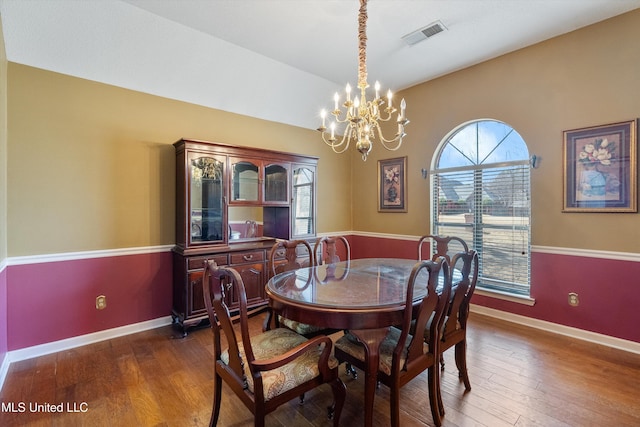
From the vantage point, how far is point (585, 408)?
1898 millimetres

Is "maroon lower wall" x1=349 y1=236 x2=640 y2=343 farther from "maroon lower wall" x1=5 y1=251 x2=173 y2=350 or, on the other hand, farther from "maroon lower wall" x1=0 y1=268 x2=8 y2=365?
"maroon lower wall" x1=0 y1=268 x2=8 y2=365

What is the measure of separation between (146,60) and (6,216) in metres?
1.84

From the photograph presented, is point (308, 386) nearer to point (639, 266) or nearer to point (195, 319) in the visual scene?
point (195, 319)

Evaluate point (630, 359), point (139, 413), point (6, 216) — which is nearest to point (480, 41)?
point (630, 359)

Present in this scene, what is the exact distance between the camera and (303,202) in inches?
159

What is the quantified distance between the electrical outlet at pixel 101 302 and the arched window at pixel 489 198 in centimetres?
398

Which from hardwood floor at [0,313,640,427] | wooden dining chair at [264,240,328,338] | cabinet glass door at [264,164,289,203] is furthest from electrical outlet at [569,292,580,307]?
cabinet glass door at [264,164,289,203]

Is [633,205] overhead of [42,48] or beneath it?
beneath

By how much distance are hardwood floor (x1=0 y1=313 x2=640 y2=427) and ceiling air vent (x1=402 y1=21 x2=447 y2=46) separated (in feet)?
10.3

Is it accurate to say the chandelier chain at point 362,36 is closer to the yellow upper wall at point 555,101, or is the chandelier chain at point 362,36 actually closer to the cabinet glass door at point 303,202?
the cabinet glass door at point 303,202

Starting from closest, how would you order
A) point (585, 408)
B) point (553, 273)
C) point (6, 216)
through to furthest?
point (585, 408) < point (6, 216) < point (553, 273)

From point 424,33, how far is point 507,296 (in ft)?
10.1

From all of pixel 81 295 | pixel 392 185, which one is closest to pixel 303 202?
pixel 392 185

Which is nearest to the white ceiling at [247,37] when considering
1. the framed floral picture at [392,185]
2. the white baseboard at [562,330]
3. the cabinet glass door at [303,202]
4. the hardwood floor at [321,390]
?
the cabinet glass door at [303,202]
